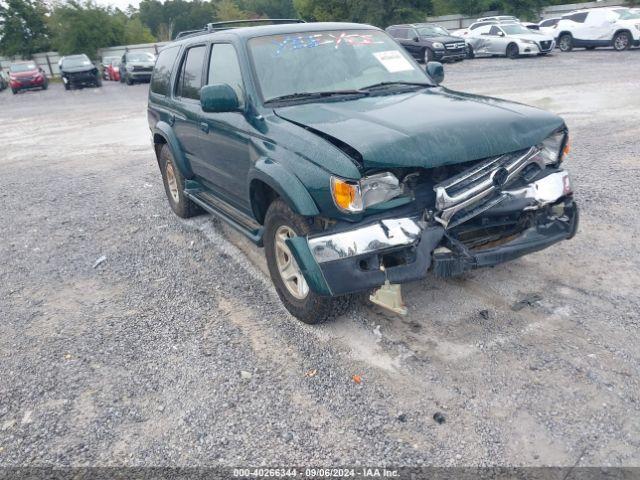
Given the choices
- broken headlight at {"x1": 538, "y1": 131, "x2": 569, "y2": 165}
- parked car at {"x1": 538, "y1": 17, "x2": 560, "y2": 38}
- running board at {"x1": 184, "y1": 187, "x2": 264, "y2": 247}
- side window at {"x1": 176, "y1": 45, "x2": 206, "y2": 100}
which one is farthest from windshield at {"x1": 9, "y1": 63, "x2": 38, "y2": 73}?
broken headlight at {"x1": 538, "y1": 131, "x2": 569, "y2": 165}

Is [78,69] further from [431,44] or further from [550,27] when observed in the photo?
[550,27]

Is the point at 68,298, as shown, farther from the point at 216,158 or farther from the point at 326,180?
the point at 326,180

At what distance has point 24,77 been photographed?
28.7 m

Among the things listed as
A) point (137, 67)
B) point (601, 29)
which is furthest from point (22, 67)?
point (601, 29)

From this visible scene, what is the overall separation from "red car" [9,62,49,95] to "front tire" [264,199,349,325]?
30.0 metres

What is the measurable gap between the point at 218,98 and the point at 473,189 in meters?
1.91

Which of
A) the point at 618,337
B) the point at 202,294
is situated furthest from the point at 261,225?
the point at 618,337

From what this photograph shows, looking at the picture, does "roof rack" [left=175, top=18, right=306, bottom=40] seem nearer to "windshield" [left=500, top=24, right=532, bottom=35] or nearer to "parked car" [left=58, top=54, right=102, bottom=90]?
"windshield" [left=500, top=24, right=532, bottom=35]

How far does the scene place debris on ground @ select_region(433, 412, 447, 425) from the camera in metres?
2.76

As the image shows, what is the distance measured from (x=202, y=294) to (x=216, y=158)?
3.81 ft

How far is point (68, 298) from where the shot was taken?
A: 178 inches

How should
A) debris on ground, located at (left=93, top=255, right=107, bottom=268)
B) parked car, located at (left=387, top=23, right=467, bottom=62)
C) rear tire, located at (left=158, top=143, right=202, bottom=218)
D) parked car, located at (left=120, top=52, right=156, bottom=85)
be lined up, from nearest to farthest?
debris on ground, located at (left=93, top=255, right=107, bottom=268), rear tire, located at (left=158, top=143, right=202, bottom=218), parked car, located at (left=387, top=23, right=467, bottom=62), parked car, located at (left=120, top=52, right=156, bottom=85)

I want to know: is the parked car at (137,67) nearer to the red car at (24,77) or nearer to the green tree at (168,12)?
the red car at (24,77)

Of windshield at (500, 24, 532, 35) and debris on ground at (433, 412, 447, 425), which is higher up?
windshield at (500, 24, 532, 35)
